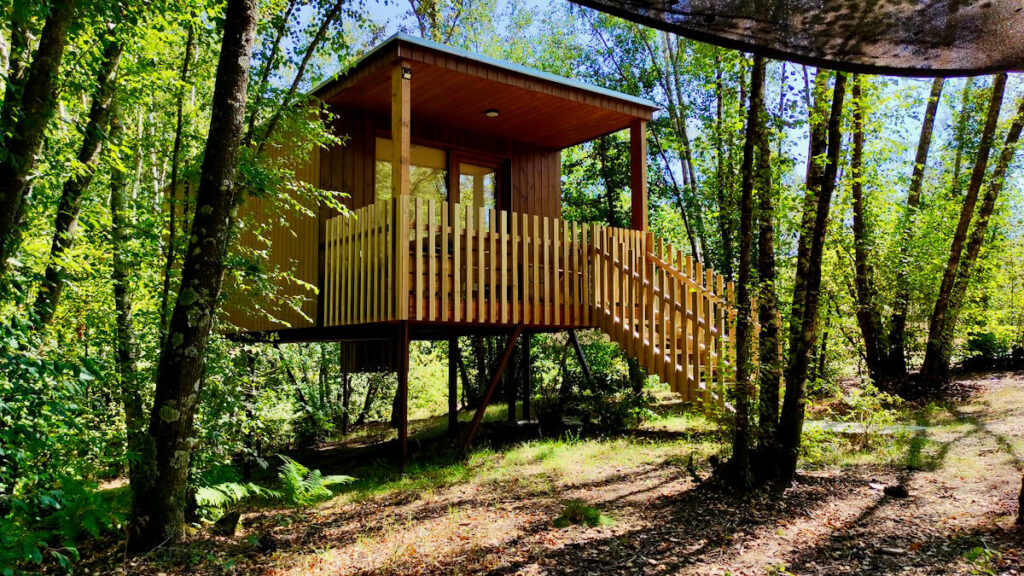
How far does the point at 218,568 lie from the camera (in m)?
4.39

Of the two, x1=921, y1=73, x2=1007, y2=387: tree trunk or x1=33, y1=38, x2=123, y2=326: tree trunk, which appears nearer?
x1=33, y1=38, x2=123, y2=326: tree trunk

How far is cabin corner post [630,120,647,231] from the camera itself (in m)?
9.62

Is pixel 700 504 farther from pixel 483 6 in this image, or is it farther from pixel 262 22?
pixel 483 6

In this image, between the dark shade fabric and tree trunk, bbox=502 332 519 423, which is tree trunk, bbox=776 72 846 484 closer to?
the dark shade fabric

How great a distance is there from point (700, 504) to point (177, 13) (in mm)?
5828

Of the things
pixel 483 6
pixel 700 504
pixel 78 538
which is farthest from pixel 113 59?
pixel 483 6

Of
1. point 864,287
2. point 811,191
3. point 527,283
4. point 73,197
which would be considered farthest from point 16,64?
point 864,287

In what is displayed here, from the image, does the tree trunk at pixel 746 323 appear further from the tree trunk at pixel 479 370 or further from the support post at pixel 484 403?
the tree trunk at pixel 479 370

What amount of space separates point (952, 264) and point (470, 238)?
7390mm

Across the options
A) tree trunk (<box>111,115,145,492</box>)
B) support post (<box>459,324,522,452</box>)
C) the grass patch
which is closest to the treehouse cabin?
support post (<box>459,324,522,452</box>)

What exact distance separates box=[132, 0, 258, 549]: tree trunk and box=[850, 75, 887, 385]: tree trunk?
674cm

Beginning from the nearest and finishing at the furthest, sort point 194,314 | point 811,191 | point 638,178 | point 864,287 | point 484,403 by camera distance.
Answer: point 194,314
point 811,191
point 484,403
point 638,178
point 864,287

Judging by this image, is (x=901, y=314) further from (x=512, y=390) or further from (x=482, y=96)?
(x=482, y=96)

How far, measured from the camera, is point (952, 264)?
396 inches
